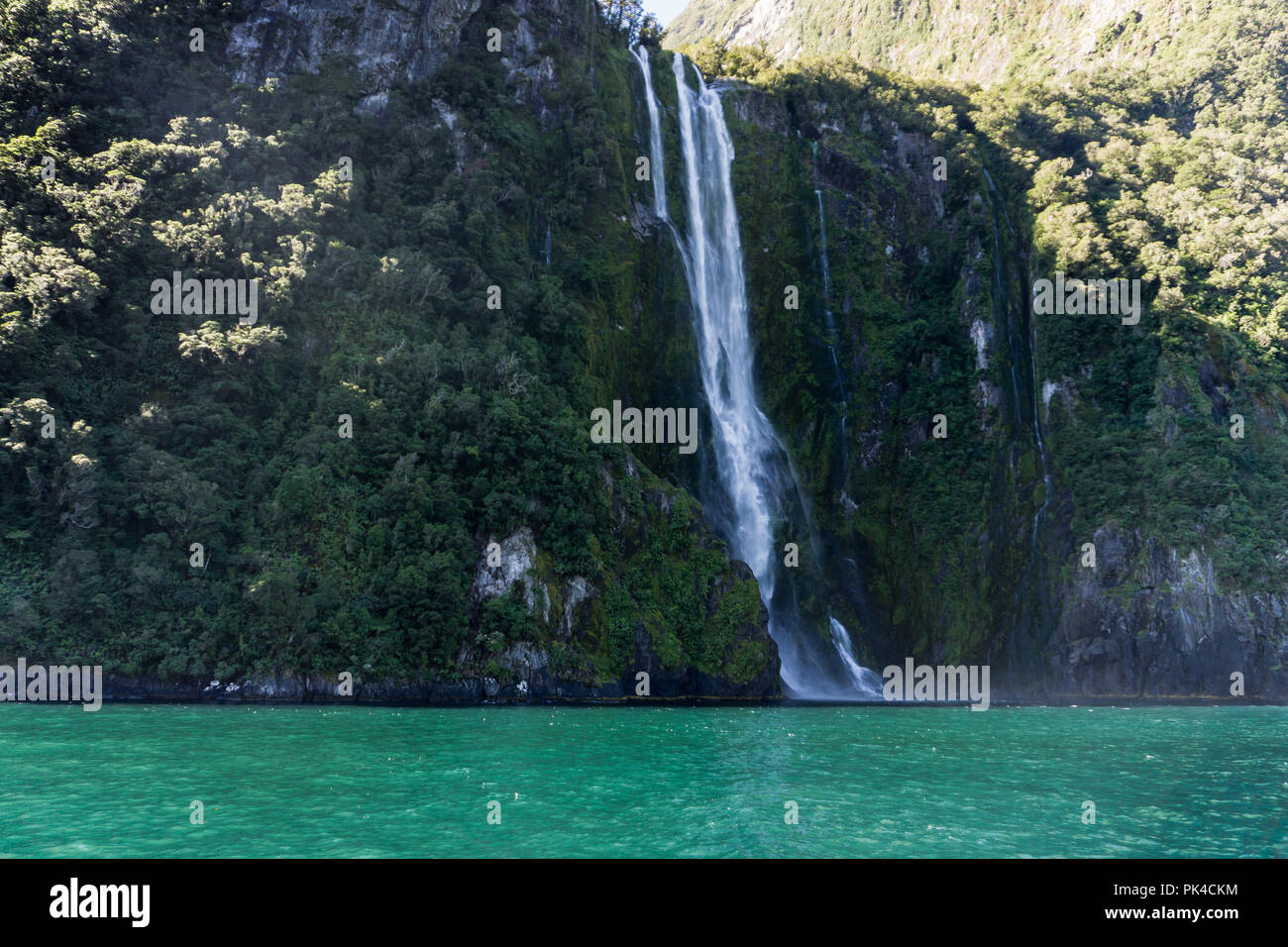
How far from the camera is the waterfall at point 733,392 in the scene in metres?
39.8

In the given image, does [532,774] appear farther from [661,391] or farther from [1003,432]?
[1003,432]

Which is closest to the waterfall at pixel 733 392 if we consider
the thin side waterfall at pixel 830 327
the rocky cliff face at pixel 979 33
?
the thin side waterfall at pixel 830 327

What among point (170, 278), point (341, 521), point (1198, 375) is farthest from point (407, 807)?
point (1198, 375)

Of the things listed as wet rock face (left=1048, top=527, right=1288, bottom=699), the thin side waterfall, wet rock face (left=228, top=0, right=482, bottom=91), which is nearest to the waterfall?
the thin side waterfall

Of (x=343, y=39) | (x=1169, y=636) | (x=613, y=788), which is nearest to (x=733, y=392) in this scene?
(x=1169, y=636)

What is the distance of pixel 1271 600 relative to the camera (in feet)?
124

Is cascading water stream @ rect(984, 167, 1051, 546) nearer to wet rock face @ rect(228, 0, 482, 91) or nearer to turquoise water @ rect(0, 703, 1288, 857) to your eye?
turquoise water @ rect(0, 703, 1288, 857)

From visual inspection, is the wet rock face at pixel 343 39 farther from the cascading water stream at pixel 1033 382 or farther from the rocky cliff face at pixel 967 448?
the cascading water stream at pixel 1033 382

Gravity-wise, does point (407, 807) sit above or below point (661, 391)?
below

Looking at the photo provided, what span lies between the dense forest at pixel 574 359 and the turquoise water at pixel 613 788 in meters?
7.71

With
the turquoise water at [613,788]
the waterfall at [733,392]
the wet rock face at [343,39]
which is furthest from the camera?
the wet rock face at [343,39]

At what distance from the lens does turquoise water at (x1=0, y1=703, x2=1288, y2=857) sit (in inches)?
438

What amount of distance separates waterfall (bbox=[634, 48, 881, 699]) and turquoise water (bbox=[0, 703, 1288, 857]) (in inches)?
599
